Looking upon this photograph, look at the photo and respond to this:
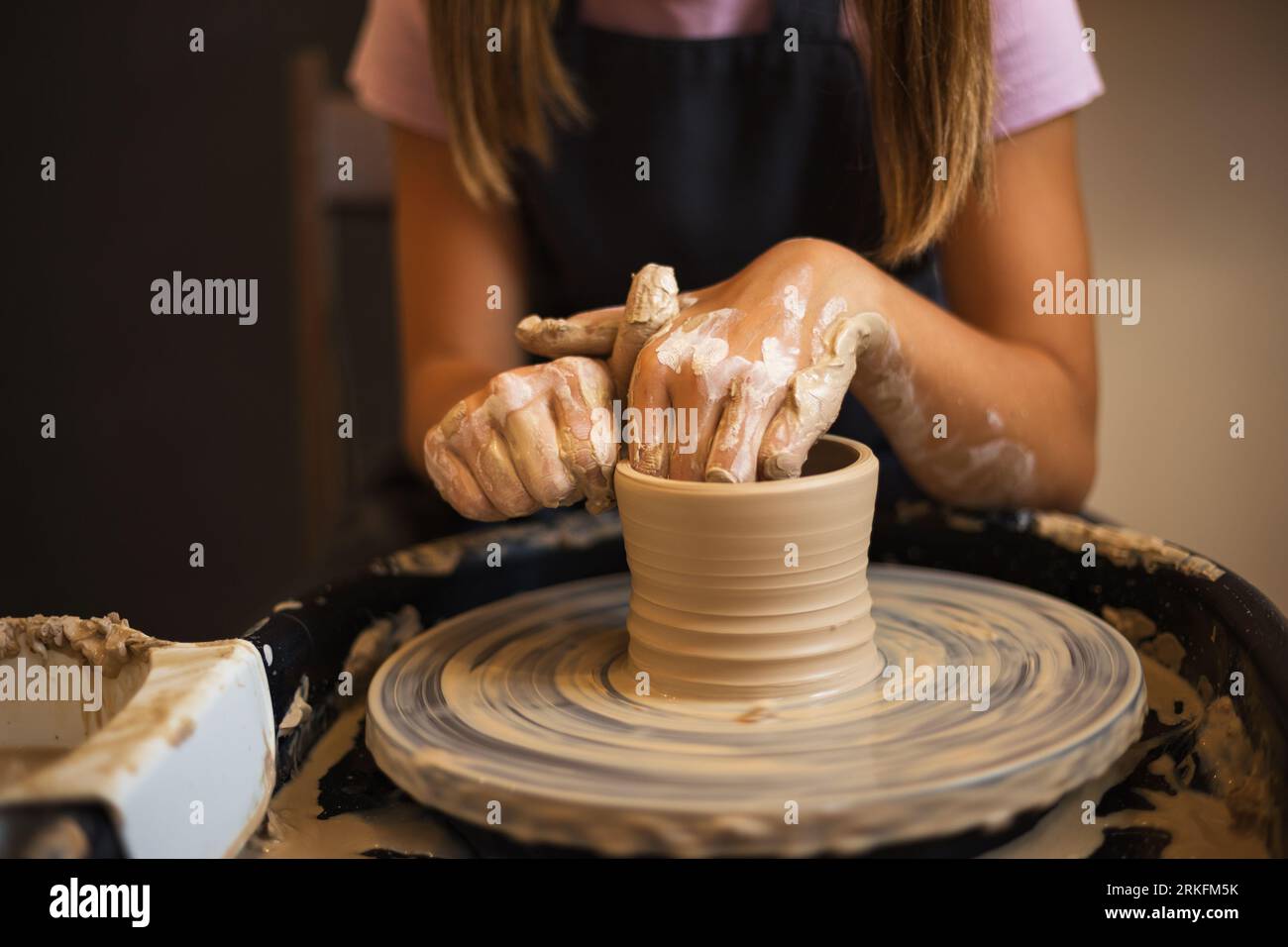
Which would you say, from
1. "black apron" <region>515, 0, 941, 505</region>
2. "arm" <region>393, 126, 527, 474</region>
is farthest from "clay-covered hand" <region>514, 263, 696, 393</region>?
"arm" <region>393, 126, 527, 474</region>

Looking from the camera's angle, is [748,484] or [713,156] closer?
[748,484]

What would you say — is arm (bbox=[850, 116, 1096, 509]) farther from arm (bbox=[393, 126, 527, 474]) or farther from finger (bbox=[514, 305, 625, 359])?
arm (bbox=[393, 126, 527, 474])

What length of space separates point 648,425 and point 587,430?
0.20 feet

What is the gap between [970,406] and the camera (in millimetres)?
987

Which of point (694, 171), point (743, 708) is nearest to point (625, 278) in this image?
point (694, 171)

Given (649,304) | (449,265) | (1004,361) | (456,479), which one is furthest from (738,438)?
(449,265)

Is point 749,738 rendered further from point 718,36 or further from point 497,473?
point 718,36

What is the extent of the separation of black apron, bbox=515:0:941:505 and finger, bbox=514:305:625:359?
379 millimetres

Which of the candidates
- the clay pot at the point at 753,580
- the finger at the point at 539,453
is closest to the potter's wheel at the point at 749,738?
the clay pot at the point at 753,580

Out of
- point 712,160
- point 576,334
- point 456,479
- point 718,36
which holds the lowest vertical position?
point 456,479

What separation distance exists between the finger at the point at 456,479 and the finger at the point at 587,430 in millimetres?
76

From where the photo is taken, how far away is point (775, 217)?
126cm
